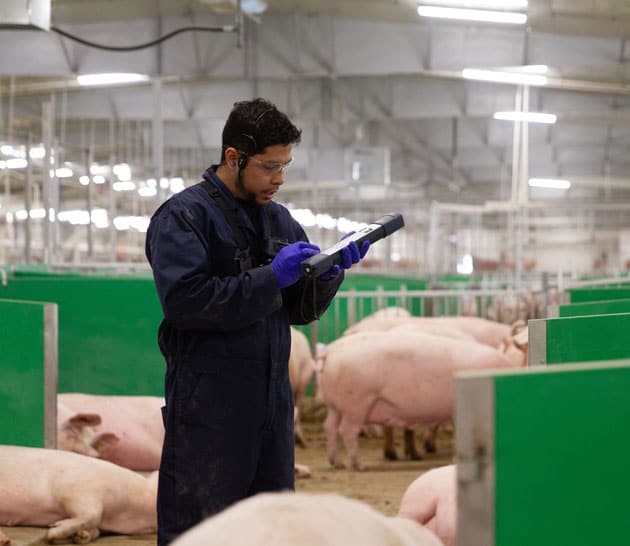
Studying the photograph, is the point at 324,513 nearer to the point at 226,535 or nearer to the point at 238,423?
the point at 226,535

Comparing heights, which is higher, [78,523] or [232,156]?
[232,156]

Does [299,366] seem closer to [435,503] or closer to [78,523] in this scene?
[78,523]

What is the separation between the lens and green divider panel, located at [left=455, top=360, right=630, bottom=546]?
1483 millimetres

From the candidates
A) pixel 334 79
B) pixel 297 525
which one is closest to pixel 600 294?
pixel 297 525

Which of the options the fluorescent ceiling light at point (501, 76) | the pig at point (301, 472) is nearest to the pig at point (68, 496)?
the pig at point (301, 472)

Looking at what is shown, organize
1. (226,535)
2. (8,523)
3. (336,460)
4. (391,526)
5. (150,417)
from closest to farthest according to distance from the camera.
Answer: (226,535), (391,526), (8,523), (150,417), (336,460)

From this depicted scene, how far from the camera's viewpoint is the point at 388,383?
6.49 m

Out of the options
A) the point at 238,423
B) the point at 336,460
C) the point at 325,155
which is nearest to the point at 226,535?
the point at 238,423

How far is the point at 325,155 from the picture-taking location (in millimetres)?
18703

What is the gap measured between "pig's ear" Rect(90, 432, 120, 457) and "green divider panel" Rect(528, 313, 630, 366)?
111 inches

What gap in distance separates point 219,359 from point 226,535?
142 cm

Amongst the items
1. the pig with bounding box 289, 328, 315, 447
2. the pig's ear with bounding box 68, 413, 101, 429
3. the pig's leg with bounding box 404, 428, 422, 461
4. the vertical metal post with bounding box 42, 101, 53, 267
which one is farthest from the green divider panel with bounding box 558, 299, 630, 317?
the vertical metal post with bounding box 42, 101, 53, 267

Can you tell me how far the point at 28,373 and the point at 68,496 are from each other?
0.55m

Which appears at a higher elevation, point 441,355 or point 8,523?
point 441,355
